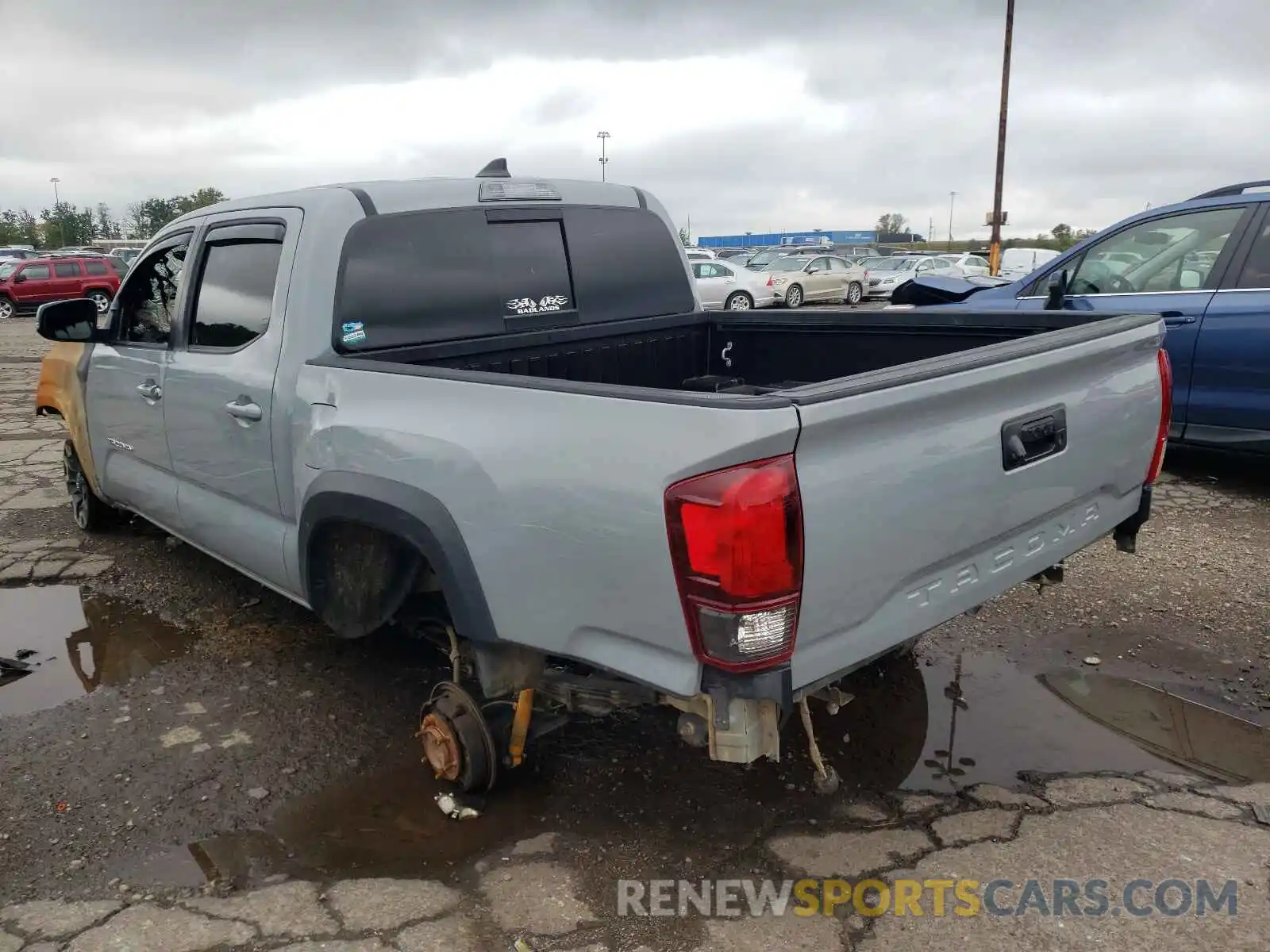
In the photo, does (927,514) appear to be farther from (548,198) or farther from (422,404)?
(548,198)

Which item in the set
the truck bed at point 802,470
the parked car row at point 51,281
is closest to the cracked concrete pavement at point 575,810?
the truck bed at point 802,470

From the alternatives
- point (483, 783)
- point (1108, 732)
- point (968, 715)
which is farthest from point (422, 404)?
point (1108, 732)

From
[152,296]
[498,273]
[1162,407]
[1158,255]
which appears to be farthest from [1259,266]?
[152,296]

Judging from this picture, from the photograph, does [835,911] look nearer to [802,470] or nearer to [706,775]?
[706,775]

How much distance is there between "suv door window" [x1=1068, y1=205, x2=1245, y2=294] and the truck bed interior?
10.2 ft

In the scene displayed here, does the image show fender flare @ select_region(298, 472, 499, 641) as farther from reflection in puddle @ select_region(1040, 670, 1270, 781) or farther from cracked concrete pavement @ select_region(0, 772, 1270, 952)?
reflection in puddle @ select_region(1040, 670, 1270, 781)

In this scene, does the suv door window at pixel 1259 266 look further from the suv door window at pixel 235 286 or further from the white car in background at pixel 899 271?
the white car in background at pixel 899 271

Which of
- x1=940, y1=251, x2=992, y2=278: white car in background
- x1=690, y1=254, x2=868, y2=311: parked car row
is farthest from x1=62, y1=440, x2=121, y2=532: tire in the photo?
x1=940, y1=251, x2=992, y2=278: white car in background

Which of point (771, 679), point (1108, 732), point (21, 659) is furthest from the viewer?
point (21, 659)

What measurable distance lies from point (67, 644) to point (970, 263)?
2899 cm

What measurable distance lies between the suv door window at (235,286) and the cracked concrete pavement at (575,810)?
1399 mm

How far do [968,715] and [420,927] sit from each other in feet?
6.85

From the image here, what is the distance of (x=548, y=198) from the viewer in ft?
12.7

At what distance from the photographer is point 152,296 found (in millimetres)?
4445
